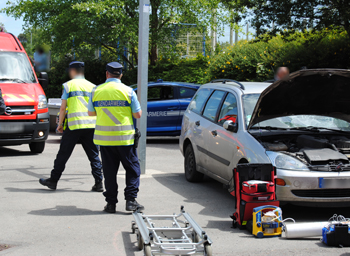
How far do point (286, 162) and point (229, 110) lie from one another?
5.34 ft

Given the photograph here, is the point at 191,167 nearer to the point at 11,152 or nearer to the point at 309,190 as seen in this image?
the point at 309,190

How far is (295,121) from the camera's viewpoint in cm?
699

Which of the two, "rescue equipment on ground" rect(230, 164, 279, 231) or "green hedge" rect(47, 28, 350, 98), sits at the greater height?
"green hedge" rect(47, 28, 350, 98)

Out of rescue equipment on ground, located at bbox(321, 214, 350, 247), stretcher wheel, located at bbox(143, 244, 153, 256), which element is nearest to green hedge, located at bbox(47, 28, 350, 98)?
rescue equipment on ground, located at bbox(321, 214, 350, 247)

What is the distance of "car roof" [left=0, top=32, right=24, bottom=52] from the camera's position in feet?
37.9

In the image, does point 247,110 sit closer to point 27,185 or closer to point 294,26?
point 27,185

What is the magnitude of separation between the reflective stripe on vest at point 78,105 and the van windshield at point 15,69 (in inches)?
168

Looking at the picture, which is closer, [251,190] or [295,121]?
[251,190]

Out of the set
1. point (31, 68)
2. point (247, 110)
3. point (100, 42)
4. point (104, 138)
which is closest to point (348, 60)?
point (247, 110)

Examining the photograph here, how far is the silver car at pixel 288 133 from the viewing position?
18.3 ft

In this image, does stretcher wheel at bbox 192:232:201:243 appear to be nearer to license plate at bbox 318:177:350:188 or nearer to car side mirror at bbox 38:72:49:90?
license plate at bbox 318:177:350:188

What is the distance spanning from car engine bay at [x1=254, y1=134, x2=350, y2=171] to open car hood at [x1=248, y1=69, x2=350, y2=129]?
352 mm

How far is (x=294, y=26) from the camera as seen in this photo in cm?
1467

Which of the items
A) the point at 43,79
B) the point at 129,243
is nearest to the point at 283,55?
the point at 43,79
